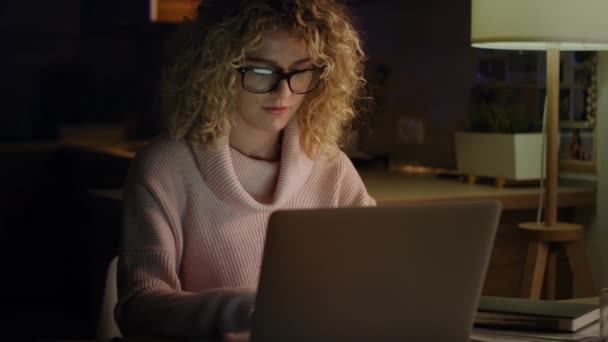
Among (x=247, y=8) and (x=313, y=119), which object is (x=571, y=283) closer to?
(x=313, y=119)

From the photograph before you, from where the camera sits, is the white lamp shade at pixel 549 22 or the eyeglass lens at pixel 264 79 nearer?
the eyeglass lens at pixel 264 79

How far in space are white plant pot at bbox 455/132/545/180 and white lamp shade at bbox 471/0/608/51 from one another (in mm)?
532

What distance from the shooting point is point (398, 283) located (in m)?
1.17

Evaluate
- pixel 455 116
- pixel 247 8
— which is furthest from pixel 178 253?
pixel 455 116

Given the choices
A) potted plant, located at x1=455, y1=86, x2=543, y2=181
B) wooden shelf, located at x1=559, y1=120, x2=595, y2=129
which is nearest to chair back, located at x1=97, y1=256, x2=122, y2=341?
potted plant, located at x1=455, y1=86, x2=543, y2=181

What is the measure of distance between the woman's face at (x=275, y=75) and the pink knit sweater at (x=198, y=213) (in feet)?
Result: 0.30

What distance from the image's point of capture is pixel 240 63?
1719mm

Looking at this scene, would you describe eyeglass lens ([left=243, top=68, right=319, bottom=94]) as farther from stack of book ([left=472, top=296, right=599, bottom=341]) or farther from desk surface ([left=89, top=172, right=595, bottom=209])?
desk surface ([left=89, top=172, right=595, bottom=209])

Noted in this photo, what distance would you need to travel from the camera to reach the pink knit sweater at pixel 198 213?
64.3 inches

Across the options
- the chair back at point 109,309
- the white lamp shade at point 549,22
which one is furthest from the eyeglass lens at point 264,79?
the white lamp shade at point 549,22

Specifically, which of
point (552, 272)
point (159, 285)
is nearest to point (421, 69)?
point (552, 272)

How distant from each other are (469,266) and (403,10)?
241 cm

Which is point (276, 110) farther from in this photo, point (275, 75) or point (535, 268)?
point (535, 268)

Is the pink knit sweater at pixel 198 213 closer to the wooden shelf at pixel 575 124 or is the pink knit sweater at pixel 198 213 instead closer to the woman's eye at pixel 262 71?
the woman's eye at pixel 262 71
